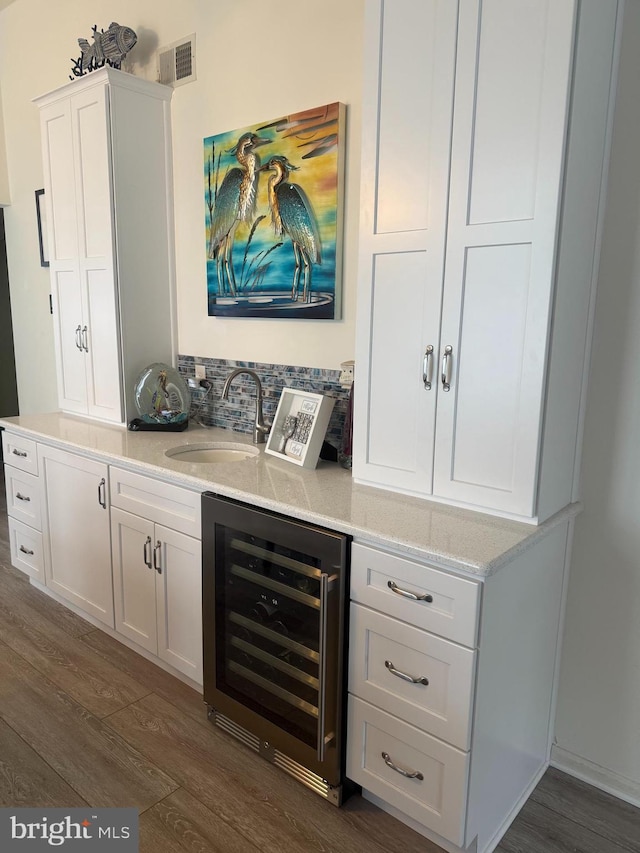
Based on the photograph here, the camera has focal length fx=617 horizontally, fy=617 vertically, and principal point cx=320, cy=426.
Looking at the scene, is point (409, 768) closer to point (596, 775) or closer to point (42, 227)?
point (596, 775)

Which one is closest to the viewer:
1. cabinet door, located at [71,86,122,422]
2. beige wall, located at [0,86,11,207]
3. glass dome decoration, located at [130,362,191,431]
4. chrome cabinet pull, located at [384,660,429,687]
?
chrome cabinet pull, located at [384,660,429,687]

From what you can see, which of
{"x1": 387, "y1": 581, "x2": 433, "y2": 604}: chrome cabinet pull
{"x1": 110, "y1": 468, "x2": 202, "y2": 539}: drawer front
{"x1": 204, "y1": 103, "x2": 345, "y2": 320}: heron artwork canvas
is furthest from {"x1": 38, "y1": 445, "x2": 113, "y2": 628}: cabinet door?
{"x1": 387, "y1": 581, "x2": 433, "y2": 604}: chrome cabinet pull

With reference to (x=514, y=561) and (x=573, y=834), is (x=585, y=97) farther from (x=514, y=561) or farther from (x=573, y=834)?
(x=573, y=834)

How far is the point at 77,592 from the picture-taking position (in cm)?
295

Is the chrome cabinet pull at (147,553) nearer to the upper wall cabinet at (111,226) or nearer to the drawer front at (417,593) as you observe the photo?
the upper wall cabinet at (111,226)

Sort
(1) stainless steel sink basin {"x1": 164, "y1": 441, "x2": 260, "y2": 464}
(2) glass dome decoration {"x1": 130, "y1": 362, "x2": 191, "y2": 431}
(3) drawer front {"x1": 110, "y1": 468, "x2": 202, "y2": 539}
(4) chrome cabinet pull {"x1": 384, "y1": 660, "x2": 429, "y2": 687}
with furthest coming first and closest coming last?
(2) glass dome decoration {"x1": 130, "y1": 362, "x2": 191, "y2": 431} < (1) stainless steel sink basin {"x1": 164, "y1": 441, "x2": 260, "y2": 464} < (3) drawer front {"x1": 110, "y1": 468, "x2": 202, "y2": 539} < (4) chrome cabinet pull {"x1": 384, "y1": 660, "x2": 429, "y2": 687}

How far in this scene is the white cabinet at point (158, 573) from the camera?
231 cm

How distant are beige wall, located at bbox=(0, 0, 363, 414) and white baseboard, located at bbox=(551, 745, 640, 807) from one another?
1653 mm

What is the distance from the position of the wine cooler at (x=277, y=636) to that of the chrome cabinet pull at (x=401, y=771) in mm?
154

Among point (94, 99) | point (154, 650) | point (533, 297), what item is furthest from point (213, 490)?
point (94, 99)

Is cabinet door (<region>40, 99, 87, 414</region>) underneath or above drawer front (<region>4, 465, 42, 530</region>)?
above

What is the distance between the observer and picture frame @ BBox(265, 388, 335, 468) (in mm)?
2348

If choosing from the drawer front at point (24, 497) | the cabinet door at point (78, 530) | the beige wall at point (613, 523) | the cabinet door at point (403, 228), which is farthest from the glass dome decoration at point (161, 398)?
the beige wall at point (613, 523)

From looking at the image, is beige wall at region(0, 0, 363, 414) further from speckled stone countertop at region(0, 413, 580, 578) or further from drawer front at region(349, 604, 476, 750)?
drawer front at region(349, 604, 476, 750)
